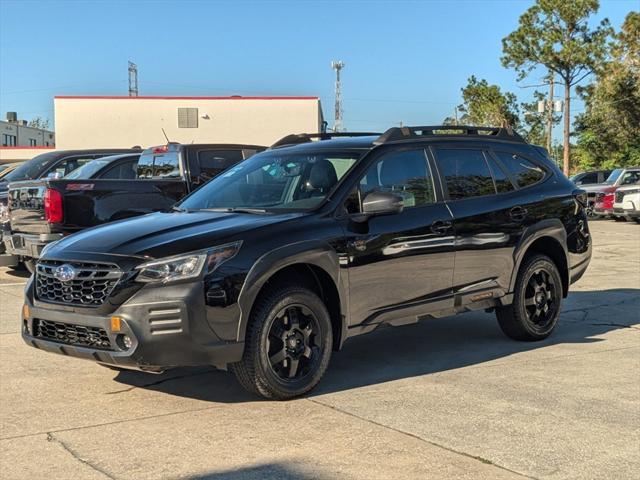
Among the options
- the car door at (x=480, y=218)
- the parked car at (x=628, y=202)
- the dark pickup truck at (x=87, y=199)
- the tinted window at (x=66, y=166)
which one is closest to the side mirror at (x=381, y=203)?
the car door at (x=480, y=218)

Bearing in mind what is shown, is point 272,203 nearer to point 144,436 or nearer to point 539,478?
point 144,436

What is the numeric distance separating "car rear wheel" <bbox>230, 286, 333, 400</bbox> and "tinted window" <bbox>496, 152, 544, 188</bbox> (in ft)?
8.74

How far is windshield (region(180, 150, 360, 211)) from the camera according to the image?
18.7ft

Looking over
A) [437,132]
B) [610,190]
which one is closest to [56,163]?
[437,132]

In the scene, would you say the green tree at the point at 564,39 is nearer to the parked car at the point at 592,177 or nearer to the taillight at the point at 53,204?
the parked car at the point at 592,177

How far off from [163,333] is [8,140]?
8016 cm

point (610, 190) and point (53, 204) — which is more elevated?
point (610, 190)

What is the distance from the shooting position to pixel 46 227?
8.95 metres

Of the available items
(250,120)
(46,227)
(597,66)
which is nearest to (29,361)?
(46,227)

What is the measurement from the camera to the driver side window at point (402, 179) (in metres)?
5.76

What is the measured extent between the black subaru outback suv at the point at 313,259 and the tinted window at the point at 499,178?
20 mm

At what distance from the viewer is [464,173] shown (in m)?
6.52

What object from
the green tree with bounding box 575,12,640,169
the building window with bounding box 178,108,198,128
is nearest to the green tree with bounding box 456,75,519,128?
the green tree with bounding box 575,12,640,169

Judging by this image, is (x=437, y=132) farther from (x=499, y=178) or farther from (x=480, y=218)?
(x=480, y=218)
